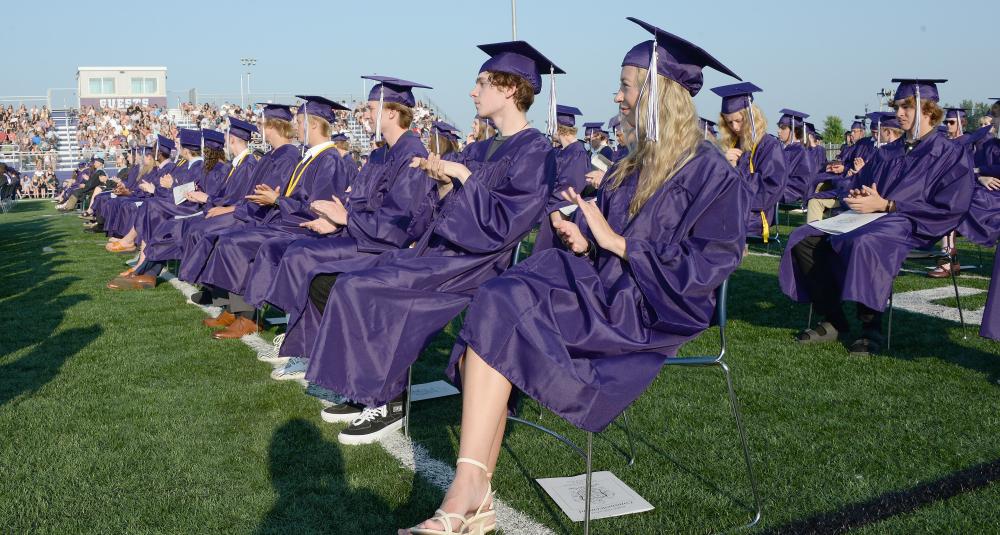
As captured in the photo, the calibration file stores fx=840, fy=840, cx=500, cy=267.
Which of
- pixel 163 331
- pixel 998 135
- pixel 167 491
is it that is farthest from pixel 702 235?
pixel 998 135

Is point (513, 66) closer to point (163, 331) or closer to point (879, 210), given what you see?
point (879, 210)

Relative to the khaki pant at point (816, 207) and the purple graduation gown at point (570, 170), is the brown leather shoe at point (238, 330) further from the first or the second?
the khaki pant at point (816, 207)

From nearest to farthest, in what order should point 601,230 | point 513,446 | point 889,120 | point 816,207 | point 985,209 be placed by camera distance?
point 601,230 < point 513,446 < point 985,209 < point 816,207 < point 889,120

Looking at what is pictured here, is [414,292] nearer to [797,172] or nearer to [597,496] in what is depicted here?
[597,496]

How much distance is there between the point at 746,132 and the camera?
8102 millimetres

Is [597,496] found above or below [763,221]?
below

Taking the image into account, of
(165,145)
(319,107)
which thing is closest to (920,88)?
(319,107)

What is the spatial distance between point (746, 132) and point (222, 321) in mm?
5121

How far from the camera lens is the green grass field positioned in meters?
3.19

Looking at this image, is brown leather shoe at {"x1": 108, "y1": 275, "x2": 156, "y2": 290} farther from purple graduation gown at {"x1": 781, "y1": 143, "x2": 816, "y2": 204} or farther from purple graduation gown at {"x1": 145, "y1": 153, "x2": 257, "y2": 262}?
purple graduation gown at {"x1": 781, "y1": 143, "x2": 816, "y2": 204}

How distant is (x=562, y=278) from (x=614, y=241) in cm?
23

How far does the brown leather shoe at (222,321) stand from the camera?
273 inches

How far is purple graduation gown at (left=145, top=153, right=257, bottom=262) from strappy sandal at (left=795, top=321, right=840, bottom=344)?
15.7 feet

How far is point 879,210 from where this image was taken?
6035mm
